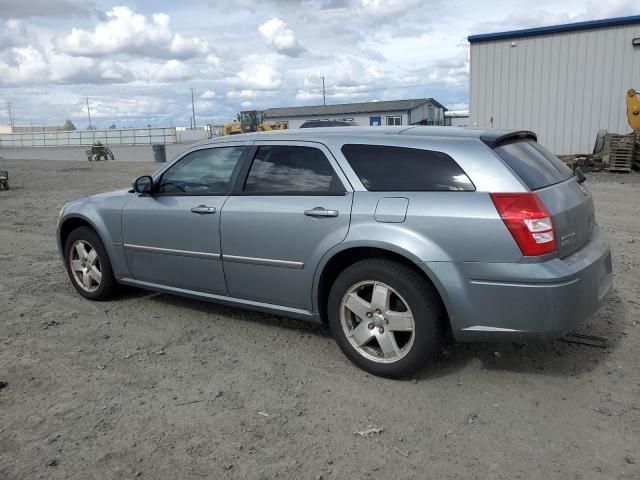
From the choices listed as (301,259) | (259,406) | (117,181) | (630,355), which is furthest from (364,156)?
(117,181)

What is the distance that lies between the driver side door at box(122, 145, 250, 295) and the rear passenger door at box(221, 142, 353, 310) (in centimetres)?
15

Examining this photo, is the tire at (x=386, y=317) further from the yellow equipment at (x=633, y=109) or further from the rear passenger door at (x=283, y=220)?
the yellow equipment at (x=633, y=109)

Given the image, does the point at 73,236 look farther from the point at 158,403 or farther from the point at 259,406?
the point at 259,406

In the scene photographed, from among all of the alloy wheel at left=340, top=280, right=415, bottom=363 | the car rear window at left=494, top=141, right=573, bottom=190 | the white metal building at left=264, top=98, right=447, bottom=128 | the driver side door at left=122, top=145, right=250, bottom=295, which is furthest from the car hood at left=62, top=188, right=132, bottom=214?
the white metal building at left=264, top=98, right=447, bottom=128

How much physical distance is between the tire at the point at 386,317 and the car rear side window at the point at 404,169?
0.52m

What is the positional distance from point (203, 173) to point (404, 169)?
185 cm

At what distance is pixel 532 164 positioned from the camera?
3674 millimetres

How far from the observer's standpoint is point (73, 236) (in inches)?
218

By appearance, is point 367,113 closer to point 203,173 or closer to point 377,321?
point 203,173

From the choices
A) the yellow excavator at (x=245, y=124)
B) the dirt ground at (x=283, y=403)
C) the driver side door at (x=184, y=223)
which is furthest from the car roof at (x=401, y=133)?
the yellow excavator at (x=245, y=124)

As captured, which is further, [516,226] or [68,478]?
[516,226]

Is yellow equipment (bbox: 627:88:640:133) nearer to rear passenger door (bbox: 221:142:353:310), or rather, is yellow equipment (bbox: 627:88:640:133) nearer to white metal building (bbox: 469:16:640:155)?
white metal building (bbox: 469:16:640:155)

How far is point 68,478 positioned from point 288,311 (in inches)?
71.9

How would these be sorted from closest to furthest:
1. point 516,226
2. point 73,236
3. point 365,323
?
point 516,226
point 365,323
point 73,236
